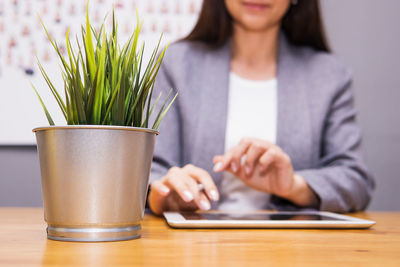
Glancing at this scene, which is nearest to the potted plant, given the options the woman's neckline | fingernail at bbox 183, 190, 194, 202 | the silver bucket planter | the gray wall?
the silver bucket planter

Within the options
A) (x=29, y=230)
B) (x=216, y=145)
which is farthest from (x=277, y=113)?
(x=29, y=230)

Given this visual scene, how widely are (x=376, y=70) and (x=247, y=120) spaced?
0.82m

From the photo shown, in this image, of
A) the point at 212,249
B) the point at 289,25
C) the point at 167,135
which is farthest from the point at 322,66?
the point at 212,249

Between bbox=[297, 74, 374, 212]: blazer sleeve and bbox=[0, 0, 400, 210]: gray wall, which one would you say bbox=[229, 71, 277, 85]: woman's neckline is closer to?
bbox=[297, 74, 374, 212]: blazer sleeve

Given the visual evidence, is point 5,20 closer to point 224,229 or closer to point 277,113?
point 277,113

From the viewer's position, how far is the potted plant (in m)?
0.38

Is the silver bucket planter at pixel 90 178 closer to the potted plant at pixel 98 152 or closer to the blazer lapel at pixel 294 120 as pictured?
the potted plant at pixel 98 152

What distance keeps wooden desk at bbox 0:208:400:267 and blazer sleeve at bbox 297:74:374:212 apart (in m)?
0.43

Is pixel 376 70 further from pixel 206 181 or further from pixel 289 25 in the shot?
pixel 206 181

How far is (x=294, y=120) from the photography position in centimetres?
118

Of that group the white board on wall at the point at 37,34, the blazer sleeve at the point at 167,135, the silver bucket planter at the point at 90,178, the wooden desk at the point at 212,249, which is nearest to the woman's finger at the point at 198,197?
the wooden desk at the point at 212,249

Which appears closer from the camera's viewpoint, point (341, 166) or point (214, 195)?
point (214, 195)

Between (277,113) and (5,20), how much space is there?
115 cm

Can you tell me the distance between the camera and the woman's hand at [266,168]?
76cm
